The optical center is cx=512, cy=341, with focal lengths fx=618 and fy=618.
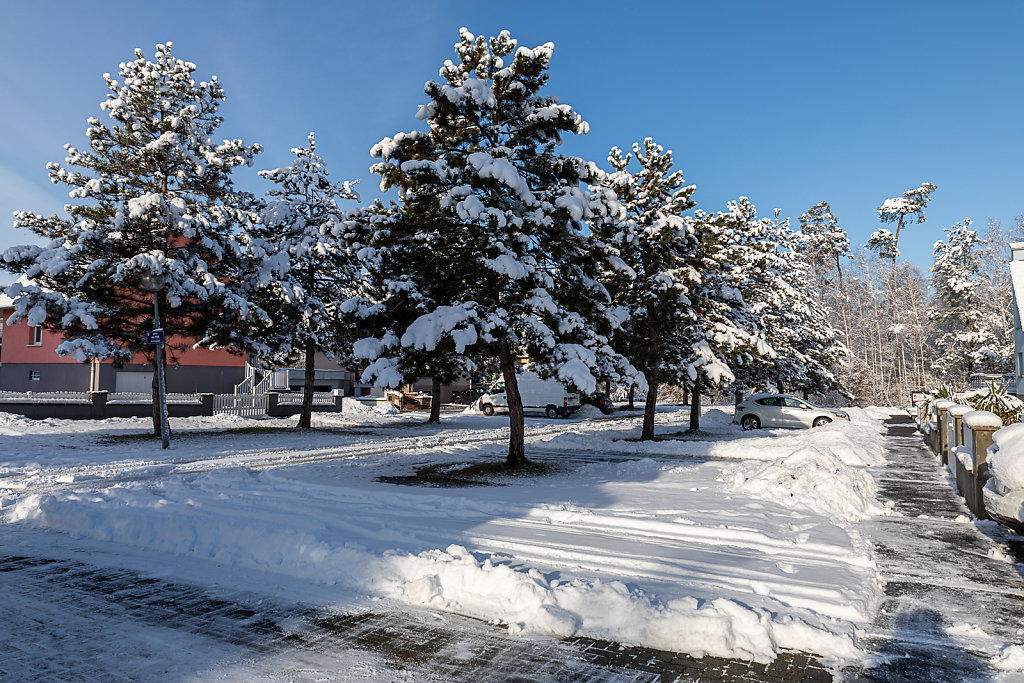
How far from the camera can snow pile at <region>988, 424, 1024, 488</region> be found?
5988 mm

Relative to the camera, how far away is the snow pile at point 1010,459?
19.6 ft

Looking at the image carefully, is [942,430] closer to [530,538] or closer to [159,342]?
[530,538]

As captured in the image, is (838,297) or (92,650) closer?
(92,650)

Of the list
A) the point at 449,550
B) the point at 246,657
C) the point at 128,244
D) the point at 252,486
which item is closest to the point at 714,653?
the point at 449,550

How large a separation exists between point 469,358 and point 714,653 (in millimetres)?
9902

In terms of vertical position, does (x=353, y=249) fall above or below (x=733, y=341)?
above

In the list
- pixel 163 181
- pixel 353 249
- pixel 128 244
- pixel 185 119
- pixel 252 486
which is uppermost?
pixel 185 119

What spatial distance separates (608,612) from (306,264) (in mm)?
22291

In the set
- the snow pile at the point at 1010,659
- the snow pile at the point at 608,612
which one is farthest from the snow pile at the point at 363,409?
the snow pile at the point at 1010,659

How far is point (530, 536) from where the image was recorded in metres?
6.93

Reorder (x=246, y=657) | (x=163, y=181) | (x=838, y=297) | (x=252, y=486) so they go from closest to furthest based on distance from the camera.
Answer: (x=246, y=657) < (x=252, y=486) < (x=163, y=181) < (x=838, y=297)

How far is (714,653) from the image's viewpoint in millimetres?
4090

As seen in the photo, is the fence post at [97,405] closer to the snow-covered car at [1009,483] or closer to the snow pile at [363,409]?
the snow pile at [363,409]

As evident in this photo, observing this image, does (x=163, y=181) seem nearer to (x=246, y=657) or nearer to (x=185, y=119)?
(x=185, y=119)
